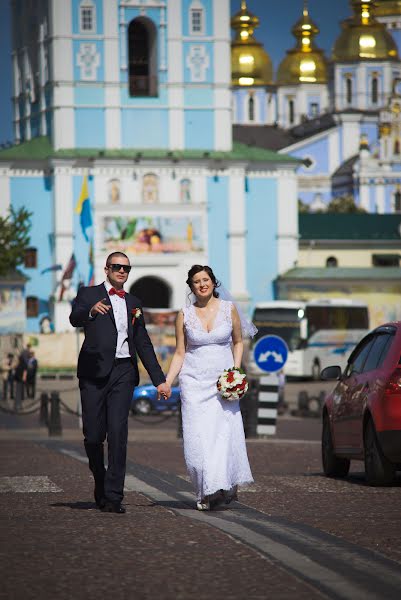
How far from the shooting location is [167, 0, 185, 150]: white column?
83.7 meters

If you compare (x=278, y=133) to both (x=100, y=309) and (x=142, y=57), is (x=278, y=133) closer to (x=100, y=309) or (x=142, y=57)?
(x=142, y=57)

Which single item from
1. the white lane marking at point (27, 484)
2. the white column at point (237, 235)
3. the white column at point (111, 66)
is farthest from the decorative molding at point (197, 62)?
the white lane marking at point (27, 484)

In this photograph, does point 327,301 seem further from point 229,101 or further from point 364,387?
point 364,387

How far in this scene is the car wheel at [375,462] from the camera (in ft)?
50.6

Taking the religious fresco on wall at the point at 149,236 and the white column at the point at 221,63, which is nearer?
the religious fresco on wall at the point at 149,236

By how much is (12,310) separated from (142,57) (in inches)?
656

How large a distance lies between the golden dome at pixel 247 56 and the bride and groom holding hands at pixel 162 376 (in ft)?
525

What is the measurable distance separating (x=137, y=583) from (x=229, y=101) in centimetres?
7740

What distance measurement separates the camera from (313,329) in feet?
227

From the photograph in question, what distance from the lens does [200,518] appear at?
12.1 meters

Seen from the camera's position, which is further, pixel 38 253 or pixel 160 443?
pixel 38 253

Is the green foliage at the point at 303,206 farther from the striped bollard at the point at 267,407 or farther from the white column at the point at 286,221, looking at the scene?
the striped bollard at the point at 267,407

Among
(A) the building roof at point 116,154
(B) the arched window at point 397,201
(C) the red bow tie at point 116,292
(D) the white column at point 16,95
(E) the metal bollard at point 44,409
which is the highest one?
(D) the white column at point 16,95

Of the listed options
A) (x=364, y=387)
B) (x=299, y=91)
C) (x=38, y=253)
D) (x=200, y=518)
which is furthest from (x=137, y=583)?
(x=299, y=91)
